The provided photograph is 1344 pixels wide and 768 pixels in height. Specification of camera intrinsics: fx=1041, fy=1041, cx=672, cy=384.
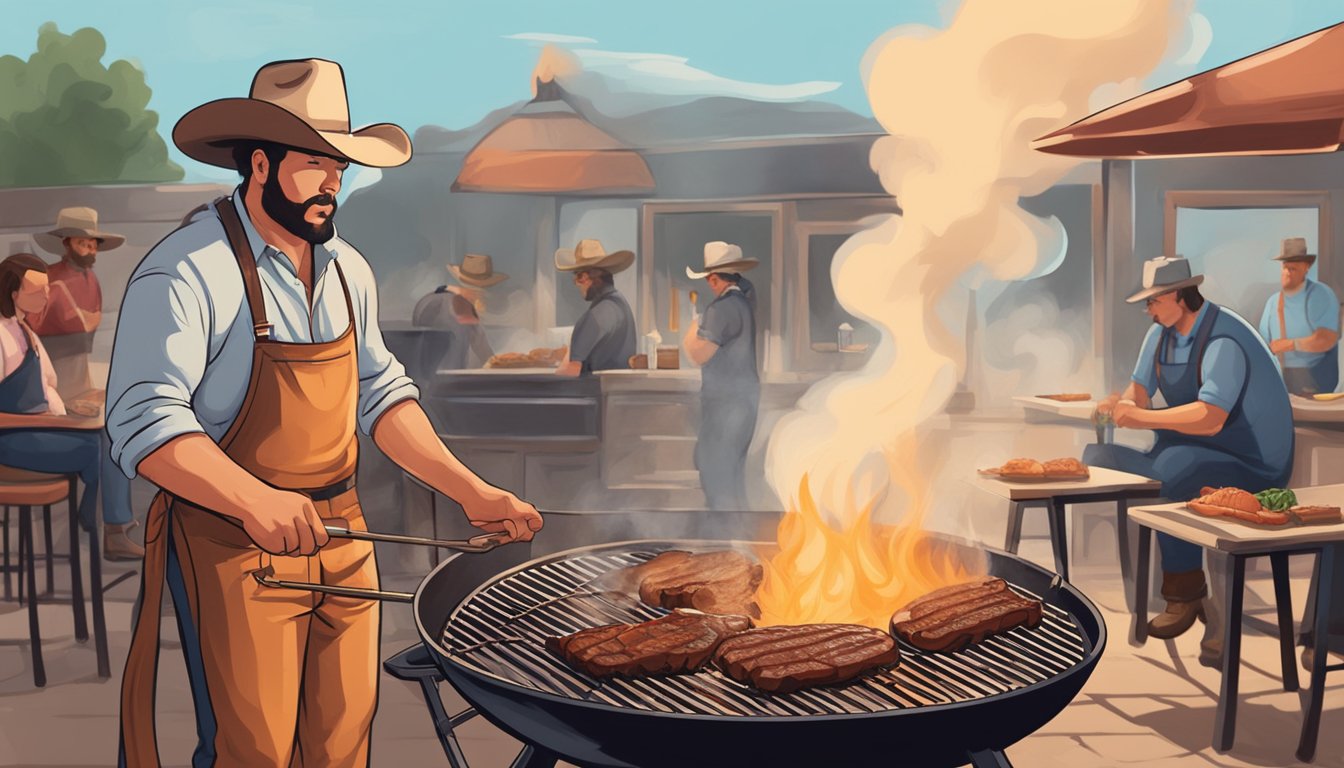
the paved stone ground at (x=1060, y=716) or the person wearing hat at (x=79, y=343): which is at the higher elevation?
the person wearing hat at (x=79, y=343)

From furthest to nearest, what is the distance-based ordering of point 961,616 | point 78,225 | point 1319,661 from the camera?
point 78,225
point 1319,661
point 961,616

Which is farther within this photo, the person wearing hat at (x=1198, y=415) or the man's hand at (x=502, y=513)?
the person wearing hat at (x=1198, y=415)

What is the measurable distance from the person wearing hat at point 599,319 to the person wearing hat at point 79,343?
2458mm

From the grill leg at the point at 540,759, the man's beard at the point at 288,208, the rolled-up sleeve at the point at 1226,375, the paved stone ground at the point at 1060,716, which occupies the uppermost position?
the man's beard at the point at 288,208

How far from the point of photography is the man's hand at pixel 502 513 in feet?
8.61

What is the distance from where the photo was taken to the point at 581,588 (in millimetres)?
2775

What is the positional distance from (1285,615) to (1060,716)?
1.00m

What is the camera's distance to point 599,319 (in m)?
6.29

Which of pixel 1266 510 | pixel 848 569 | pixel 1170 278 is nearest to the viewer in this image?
pixel 848 569

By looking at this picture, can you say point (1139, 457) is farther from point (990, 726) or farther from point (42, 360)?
point (42, 360)

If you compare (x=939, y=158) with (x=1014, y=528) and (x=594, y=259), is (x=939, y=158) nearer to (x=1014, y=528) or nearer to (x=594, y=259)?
(x=1014, y=528)

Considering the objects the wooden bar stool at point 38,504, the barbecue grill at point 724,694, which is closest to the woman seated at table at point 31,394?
the wooden bar stool at point 38,504

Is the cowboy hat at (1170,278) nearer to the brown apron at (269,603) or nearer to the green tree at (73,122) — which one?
the brown apron at (269,603)

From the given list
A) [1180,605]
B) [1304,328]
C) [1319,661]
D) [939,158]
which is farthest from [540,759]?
[1304,328]
